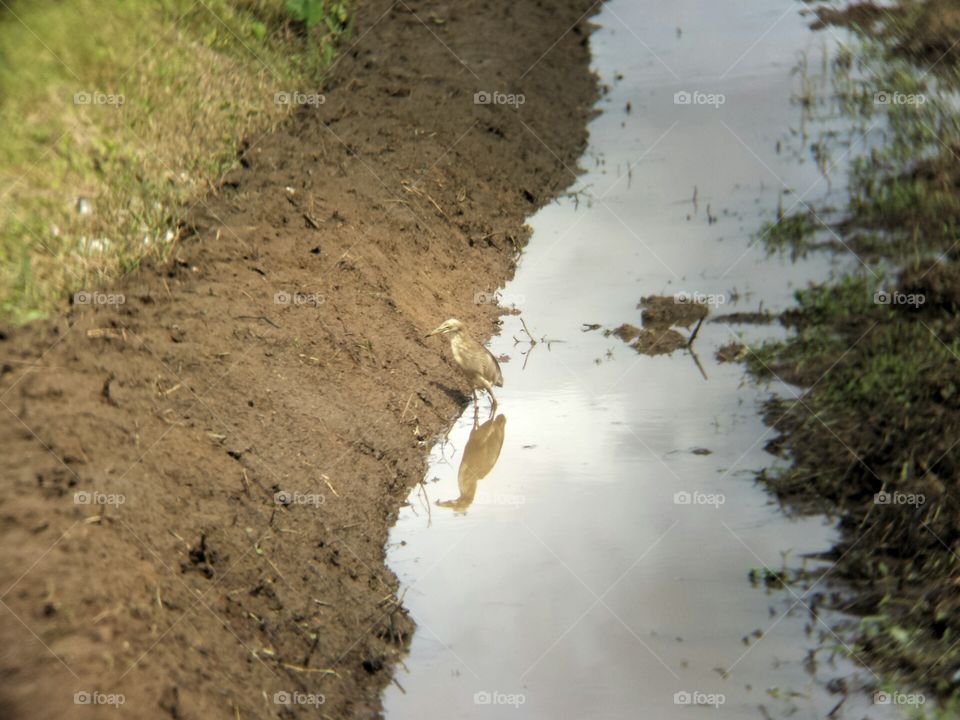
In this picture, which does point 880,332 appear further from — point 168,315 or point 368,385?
point 168,315

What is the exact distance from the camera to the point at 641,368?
6551mm

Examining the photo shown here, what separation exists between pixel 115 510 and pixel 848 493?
3483 millimetres

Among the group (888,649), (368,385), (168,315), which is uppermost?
(888,649)

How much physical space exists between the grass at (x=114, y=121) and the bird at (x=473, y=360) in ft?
6.08

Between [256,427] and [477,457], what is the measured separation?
1268 mm

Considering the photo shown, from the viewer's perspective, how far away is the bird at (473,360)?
19.8 feet

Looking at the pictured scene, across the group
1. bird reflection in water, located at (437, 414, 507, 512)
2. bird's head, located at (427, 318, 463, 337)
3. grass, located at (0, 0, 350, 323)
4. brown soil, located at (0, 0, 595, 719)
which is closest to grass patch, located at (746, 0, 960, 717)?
bird reflection in water, located at (437, 414, 507, 512)

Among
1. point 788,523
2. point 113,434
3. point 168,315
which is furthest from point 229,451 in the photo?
point 788,523

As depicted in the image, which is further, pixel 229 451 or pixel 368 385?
pixel 368 385

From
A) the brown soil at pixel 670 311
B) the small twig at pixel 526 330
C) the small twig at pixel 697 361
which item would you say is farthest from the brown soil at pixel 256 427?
the small twig at pixel 697 361

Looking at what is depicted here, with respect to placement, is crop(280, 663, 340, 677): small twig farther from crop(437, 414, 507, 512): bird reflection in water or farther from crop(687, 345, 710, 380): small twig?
crop(687, 345, 710, 380): small twig

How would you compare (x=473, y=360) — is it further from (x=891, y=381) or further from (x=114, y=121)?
(x=114, y=121)

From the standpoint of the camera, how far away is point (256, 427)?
522 centimetres

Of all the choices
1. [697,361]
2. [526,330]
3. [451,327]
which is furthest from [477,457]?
[697,361]
